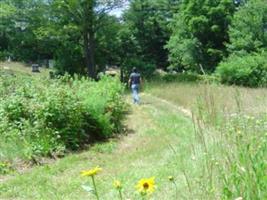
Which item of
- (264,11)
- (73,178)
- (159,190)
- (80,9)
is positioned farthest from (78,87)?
(264,11)

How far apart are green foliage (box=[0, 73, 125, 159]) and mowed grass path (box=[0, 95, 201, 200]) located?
1.80 ft

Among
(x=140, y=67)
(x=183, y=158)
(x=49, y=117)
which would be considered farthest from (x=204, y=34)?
(x=183, y=158)

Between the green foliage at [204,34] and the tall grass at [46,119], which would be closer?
the tall grass at [46,119]

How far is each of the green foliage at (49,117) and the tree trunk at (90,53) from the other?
18.1 meters

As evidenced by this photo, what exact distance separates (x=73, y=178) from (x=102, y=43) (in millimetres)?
27897

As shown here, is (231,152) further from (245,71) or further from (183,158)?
(245,71)

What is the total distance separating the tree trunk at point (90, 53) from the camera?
32.2m

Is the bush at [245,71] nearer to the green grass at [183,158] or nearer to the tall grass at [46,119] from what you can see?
the green grass at [183,158]

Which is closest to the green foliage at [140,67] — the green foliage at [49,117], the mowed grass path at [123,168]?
the mowed grass path at [123,168]

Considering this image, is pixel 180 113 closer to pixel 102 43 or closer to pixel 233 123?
pixel 233 123

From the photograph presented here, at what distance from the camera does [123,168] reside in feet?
29.5

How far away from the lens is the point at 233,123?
4.29m

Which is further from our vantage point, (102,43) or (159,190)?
(102,43)

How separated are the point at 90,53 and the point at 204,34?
11.6m
